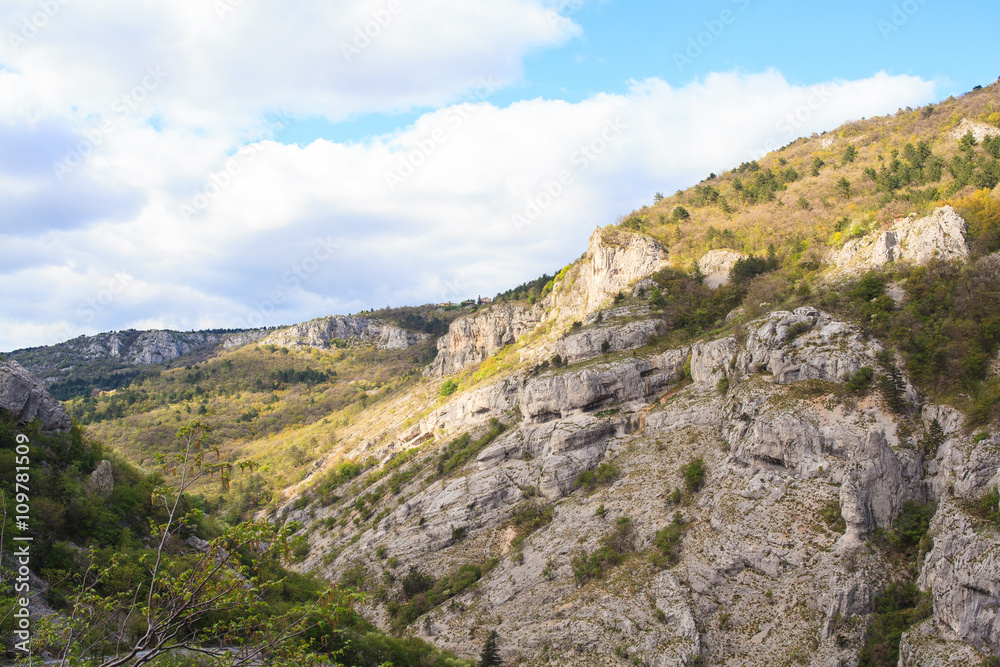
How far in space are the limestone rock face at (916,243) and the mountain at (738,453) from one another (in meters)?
0.20

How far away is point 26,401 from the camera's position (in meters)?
32.2

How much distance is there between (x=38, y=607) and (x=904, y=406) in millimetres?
48558

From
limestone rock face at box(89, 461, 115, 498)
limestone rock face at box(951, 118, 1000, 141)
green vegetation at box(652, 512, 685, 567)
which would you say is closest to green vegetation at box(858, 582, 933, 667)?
green vegetation at box(652, 512, 685, 567)

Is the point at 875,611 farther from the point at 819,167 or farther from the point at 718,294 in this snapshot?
the point at 819,167

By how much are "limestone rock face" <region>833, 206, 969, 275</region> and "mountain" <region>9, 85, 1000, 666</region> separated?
20 cm

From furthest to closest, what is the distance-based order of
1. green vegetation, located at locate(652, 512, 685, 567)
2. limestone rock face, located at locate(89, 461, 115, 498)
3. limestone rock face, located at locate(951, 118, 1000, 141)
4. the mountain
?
limestone rock face, located at locate(951, 118, 1000, 141), green vegetation, located at locate(652, 512, 685, 567), the mountain, limestone rock face, located at locate(89, 461, 115, 498)

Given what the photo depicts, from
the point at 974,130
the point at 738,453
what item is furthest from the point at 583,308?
the point at 974,130

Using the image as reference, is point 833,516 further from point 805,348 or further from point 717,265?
point 717,265

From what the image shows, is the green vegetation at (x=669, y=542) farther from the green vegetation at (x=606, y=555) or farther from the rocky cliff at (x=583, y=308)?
the rocky cliff at (x=583, y=308)

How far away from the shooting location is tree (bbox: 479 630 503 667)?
3930 cm

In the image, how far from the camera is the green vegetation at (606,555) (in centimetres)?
4500

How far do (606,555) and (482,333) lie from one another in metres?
74.0

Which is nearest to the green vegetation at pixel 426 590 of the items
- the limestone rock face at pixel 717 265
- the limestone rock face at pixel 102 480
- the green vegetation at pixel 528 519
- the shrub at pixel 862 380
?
the green vegetation at pixel 528 519

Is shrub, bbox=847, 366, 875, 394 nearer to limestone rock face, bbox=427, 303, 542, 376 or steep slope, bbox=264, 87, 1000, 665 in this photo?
steep slope, bbox=264, 87, 1000, 665
